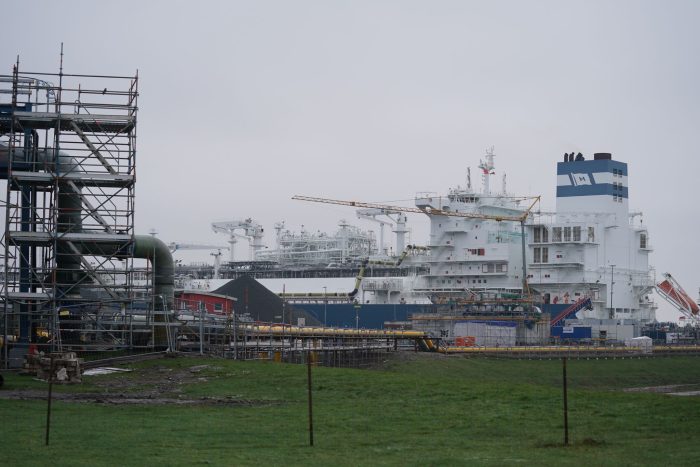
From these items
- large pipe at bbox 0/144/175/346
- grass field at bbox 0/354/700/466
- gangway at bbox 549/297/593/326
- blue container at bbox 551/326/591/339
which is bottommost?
grass field at bbox 0/354/700/466

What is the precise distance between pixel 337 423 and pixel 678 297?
86.9m

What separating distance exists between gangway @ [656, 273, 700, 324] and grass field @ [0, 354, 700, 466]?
7574 cm

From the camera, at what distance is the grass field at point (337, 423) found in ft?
57.7

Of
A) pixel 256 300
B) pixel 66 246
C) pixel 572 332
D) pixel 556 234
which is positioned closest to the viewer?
pixel 66 246

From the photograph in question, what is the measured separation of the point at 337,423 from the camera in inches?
861

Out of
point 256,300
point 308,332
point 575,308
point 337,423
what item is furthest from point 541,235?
point 337,423

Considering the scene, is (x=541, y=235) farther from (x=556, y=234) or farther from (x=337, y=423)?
(x=337, y=423)

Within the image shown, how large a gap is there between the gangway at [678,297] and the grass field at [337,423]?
75736 millimetres

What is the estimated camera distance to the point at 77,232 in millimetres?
41750

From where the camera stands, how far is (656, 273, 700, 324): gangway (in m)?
102

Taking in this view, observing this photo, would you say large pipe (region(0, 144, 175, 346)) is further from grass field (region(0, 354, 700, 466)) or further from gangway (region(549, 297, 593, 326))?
gangway (region(549, 297, 593, 326))

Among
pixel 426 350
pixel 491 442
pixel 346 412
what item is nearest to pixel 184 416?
pixel 346 412

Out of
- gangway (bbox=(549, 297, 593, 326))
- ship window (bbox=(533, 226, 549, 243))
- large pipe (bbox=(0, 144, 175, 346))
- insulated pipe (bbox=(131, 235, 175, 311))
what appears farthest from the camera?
ship window (bbox=(533, 226, 549, 243))

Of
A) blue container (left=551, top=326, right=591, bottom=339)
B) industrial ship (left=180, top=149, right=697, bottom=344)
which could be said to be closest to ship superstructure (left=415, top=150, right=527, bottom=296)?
industrial ship (left=180, top=149, right=697, bottom=344)
